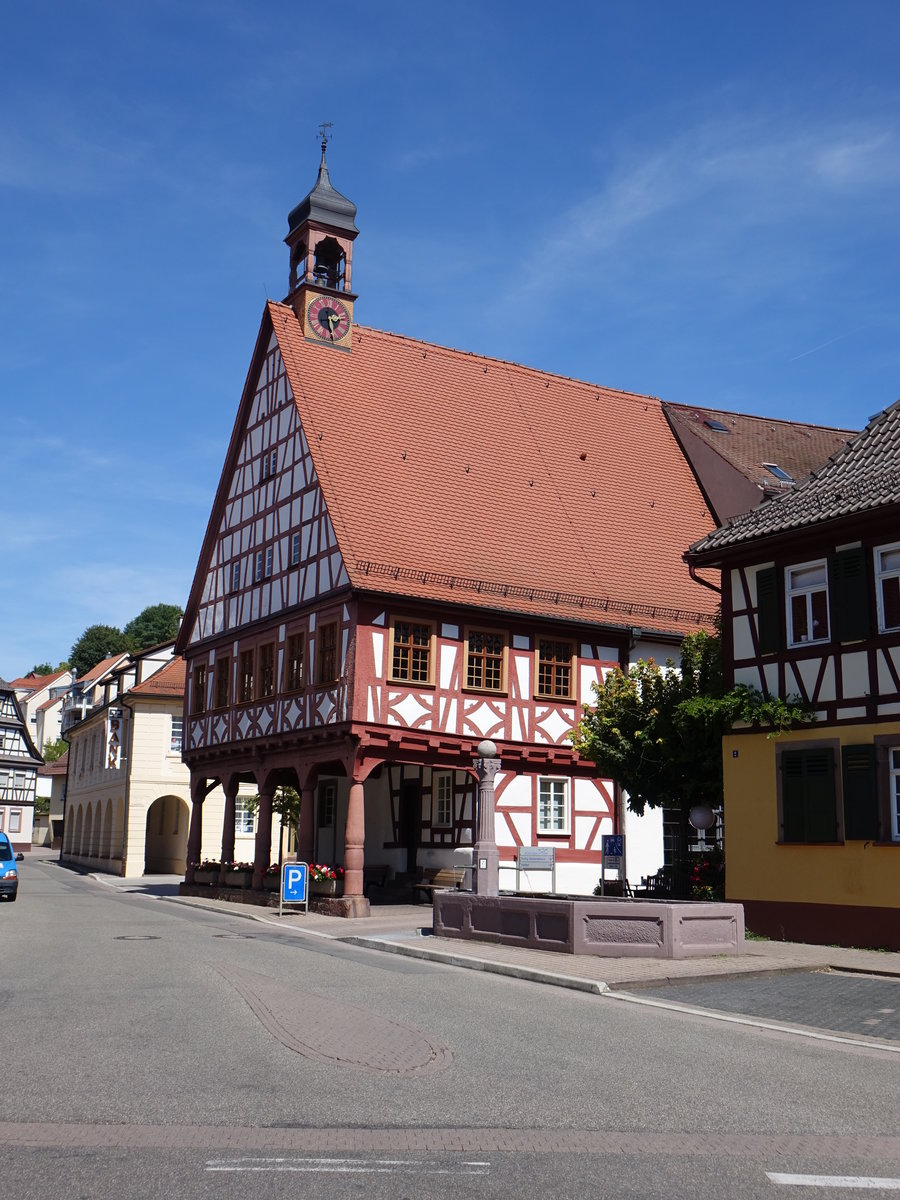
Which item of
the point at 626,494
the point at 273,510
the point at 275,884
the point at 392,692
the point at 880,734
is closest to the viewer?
the point at 880,734

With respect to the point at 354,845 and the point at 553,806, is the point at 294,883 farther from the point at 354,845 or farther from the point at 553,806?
the point at 553,806

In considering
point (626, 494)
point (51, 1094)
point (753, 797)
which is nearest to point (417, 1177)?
point (51, 1094)

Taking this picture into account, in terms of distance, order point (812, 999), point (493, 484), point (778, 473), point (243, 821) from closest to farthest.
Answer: point (812, 999), point (493, 484), point (778, 473), point (243, 821)

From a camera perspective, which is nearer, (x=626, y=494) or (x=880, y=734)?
(x=880, y=734)

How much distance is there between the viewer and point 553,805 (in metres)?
→ 32.8

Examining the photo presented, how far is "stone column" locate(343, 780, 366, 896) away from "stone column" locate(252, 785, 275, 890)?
461cm

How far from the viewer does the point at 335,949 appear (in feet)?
67.7

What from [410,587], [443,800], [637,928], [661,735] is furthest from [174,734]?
[637,928]

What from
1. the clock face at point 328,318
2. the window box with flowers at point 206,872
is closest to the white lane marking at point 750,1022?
the window box with flowers at point 206,872

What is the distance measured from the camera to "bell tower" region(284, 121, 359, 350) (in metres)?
37.1

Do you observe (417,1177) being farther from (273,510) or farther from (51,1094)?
(273,510)

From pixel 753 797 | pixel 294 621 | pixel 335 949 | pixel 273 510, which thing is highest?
pixel 273 510

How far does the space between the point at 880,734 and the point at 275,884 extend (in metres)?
17.4

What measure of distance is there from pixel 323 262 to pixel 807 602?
2161 centimetres
